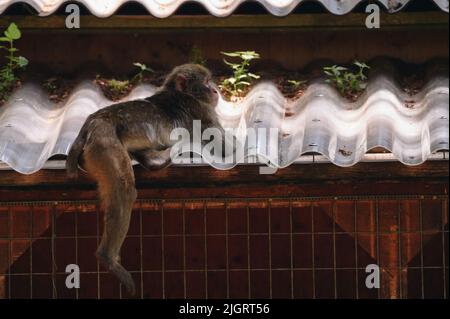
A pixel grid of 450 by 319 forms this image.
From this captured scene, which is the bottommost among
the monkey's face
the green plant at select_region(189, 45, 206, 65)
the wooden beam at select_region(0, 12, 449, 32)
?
the monkey's face

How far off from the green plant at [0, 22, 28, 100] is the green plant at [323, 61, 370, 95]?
2109 millimetres

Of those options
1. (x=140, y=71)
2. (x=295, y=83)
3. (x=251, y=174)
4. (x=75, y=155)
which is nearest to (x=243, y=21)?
(x=295, y=83)

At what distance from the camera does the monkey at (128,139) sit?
212 inches

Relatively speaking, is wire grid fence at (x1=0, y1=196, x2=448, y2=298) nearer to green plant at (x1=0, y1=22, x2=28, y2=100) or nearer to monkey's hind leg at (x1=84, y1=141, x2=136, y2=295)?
green plant at (x1=0, y1=22, x2=28, y2=100)

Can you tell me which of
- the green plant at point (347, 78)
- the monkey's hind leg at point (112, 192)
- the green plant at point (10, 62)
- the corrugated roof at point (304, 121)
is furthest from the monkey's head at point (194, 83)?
Result: the green plant at point (10, 62)

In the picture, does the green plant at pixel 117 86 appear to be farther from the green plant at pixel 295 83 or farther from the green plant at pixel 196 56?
the green plant at pixel 295 83

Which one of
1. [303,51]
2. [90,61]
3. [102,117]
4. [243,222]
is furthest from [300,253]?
[102,117]

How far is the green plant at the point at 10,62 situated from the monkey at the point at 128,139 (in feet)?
3.61

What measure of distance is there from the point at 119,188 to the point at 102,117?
0.49 meters

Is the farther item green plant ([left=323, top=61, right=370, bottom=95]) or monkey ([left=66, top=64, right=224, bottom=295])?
green plant ([left=323, top=61, right=370, bottom=95])

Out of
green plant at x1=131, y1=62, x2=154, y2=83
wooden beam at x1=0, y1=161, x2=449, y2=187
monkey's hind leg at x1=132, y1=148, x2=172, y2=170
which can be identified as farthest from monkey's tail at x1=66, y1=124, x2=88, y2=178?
green plant at x1=131, y1=62, x2=154, y2=83

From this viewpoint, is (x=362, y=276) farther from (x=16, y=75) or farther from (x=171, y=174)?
(x=16, y=75)

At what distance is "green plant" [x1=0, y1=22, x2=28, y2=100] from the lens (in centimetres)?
677

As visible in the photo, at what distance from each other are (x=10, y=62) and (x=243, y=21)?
1.66 meters
